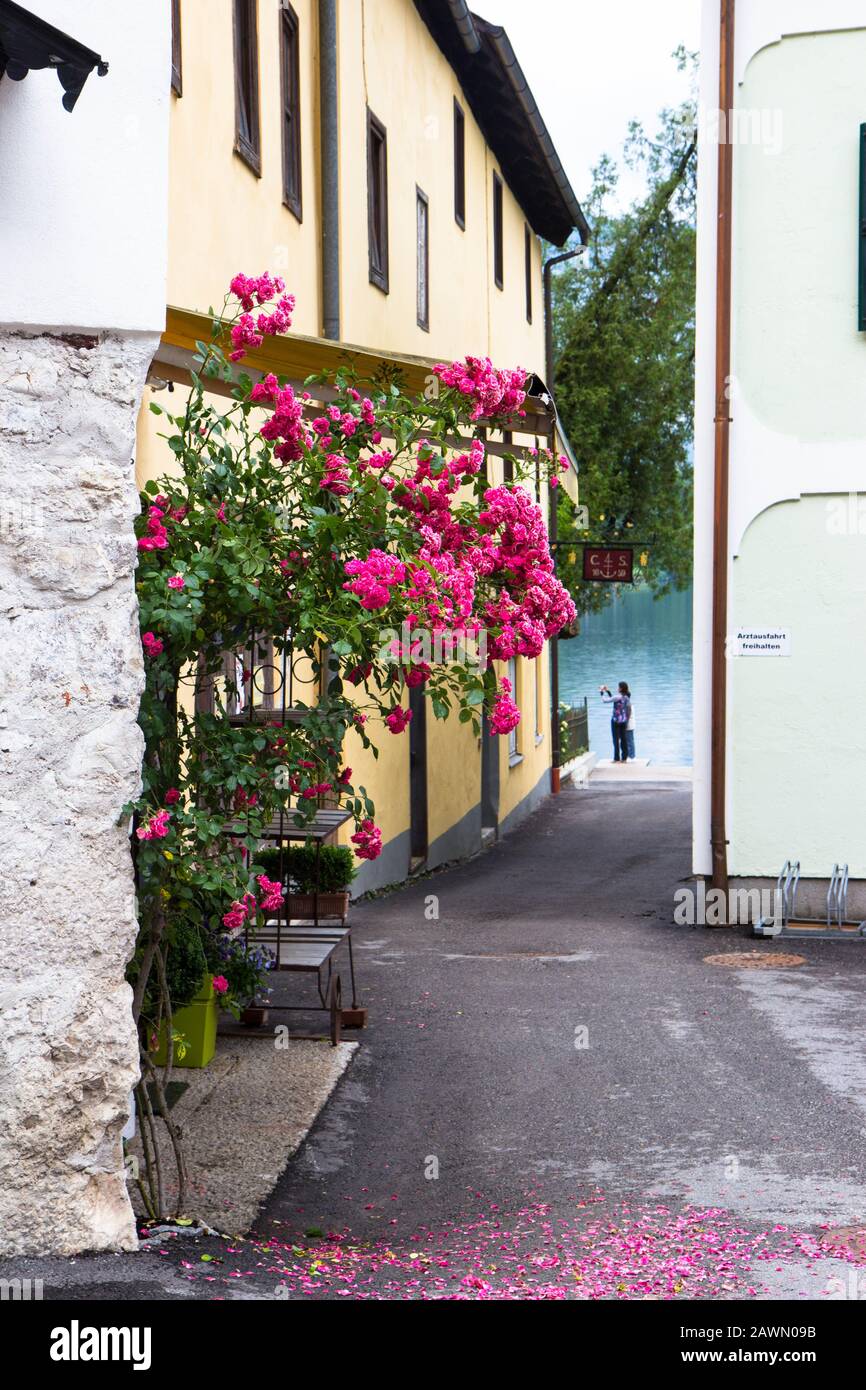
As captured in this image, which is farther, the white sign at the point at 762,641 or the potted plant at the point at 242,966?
the white sign at the point at 762,641

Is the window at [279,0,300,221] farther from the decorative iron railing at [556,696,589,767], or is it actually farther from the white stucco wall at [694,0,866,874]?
the decorative iron railing at [556,696,589,767]

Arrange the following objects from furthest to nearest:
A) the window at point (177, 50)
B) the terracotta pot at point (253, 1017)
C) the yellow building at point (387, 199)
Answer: the yellow building at point (387, 199)
the window at point (177, 50)
the terracotta pot at point (253, 1017)

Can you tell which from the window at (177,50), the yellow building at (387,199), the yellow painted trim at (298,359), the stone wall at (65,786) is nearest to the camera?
the stone wall at (65,786)

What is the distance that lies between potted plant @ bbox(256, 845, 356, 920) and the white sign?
166 inches

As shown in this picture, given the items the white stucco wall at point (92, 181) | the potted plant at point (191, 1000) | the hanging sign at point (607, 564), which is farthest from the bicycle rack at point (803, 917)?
the hanging sign at point (607, 564)

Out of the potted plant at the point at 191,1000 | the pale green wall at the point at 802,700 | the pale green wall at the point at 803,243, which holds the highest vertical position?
the pale green wall at the point at 803,243

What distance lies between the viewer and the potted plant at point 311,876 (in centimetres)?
991

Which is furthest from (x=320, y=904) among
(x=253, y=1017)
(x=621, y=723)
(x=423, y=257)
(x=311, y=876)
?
(x=621, y=723)

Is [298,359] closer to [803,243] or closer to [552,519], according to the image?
[803,243]

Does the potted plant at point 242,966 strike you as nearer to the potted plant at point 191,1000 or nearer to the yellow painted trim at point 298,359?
the potted plant at point 191,1000

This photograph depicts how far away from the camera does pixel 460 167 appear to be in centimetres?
2014

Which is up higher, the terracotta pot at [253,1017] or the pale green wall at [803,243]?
the pale green wall at [803,243]

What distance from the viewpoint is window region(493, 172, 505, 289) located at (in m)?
22.8

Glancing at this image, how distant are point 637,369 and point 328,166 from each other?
2036 centimetres
